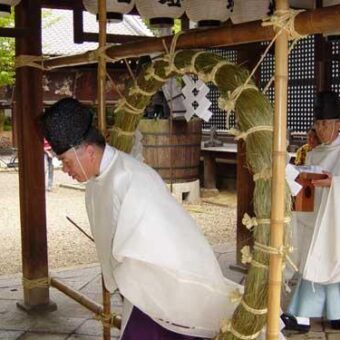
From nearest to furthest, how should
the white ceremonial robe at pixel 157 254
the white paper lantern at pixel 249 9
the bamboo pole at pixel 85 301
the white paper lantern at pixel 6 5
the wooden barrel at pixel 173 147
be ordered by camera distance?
the white ceremonial robe at pixel 157 254 → the bamboo pole at pixel 85 301 → the white paper lantern at pixel 6 5 → the white paper lantern at pixel 249 9 → the wooden barrel at pixel 173 147

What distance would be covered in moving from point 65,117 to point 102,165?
0.26 metres

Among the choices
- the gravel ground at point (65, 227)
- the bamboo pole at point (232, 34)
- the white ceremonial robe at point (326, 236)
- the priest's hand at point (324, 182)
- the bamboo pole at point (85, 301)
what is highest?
the bamboo pole at point (232, 34)

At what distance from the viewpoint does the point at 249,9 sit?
190 inches

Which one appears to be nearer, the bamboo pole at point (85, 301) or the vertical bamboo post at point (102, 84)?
the vertical bamboo post at point (102, 84)

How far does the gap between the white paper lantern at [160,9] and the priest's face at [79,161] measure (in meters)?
2.50

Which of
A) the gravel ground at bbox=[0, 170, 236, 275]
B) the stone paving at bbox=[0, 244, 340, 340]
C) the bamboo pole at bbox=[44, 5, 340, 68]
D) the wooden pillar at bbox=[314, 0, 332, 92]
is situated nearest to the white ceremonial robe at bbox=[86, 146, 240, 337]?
the bamboo pole at bbox=[44, 5, 340, 68]

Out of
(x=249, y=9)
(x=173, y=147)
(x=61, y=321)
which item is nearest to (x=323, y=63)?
(x=249, y=9)

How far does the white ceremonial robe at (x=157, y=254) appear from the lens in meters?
2.35

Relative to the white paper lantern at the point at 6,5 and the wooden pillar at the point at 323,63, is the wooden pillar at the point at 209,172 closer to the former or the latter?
the wooden pillar at the point at 323,63

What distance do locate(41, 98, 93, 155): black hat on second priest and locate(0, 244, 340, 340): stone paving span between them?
7.77 ft

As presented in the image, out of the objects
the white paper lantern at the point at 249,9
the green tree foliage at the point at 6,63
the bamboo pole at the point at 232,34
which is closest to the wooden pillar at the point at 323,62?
→ the white paper lantern at the point at 249,9

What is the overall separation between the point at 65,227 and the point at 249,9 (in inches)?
231

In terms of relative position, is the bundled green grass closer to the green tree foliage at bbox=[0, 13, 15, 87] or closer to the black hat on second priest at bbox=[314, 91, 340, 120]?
the black hat on second priest at bbox=[314, 91, 340, 120]

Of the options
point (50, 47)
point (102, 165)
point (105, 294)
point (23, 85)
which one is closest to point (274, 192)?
point (102, 165)
